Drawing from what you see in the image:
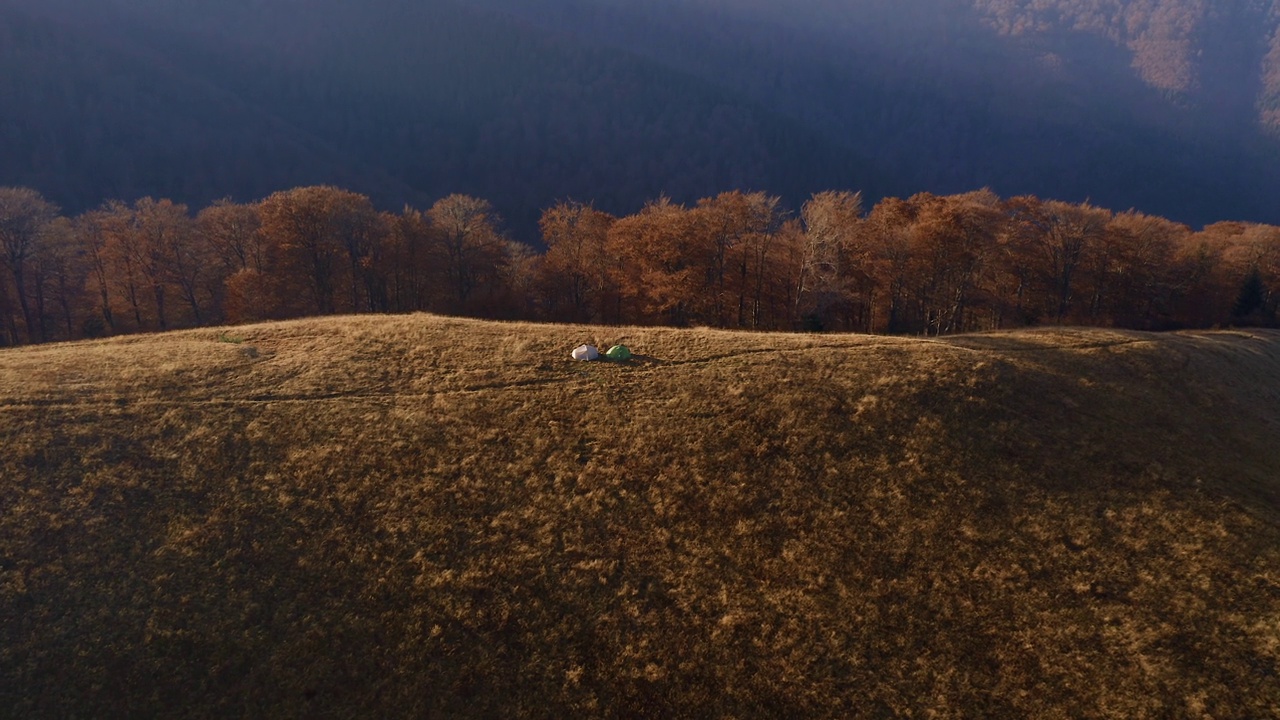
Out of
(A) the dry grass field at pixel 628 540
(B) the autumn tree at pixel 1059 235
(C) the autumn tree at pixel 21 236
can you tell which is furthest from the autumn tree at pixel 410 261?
(B) the autumn tree at pixel 1059 235

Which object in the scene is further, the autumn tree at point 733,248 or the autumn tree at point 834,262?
the autumn tree at point 733,248

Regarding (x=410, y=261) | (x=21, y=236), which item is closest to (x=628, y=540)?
(x=410, y=261)

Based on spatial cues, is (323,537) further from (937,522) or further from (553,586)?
(937,522)

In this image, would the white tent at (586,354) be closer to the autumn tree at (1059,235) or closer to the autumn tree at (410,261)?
the autumn tree at (410,261)

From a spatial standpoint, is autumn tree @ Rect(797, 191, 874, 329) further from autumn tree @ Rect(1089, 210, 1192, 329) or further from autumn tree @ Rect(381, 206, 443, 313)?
autumn tree @ Rect(381, 206, 443, 313)

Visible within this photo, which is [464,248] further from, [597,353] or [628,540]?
[628,540]

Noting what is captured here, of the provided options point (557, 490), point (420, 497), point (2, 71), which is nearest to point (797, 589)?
point (557, 490)
